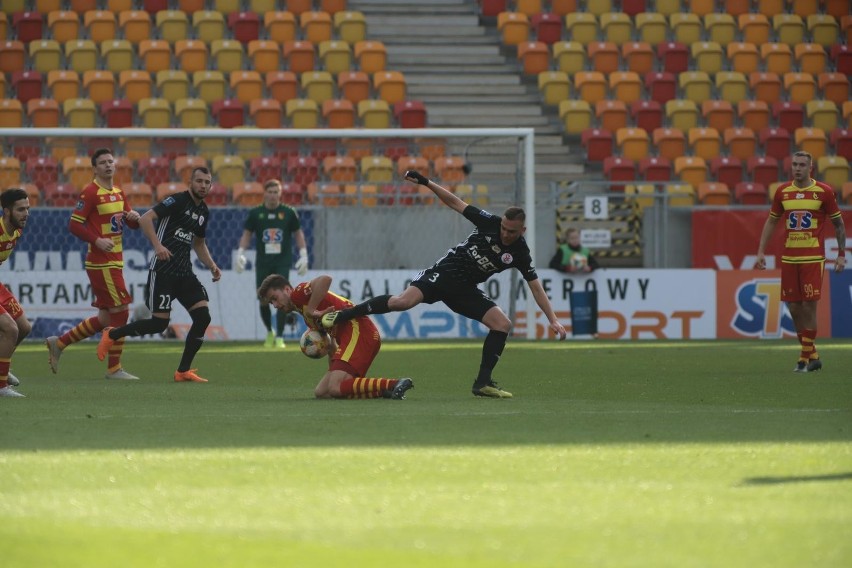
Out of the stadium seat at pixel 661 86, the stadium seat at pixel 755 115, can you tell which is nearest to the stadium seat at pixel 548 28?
the stadium seat at pixel 661 86

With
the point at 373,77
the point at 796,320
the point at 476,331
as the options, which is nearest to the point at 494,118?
the point at 373,77

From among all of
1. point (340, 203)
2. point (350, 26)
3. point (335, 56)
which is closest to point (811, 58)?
point (350, 26)

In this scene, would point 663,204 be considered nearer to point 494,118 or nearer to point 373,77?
point 494,118

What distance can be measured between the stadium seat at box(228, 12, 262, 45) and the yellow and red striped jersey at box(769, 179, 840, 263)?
14.7 m

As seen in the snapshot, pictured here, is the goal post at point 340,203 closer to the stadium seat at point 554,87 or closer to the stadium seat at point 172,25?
the stadium seat at point 554,87

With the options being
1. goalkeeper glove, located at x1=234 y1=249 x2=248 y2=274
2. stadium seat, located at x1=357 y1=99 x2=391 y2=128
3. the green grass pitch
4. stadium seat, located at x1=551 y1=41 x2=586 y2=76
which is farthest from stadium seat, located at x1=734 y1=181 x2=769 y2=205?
the green grass pitch

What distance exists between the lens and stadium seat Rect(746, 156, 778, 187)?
24.8m

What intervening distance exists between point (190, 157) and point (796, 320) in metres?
11.4

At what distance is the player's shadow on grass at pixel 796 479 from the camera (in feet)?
18.5

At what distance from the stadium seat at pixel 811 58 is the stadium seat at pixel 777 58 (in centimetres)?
22

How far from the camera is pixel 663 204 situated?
2280 centimetres

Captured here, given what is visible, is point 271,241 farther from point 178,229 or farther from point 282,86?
point 282,86

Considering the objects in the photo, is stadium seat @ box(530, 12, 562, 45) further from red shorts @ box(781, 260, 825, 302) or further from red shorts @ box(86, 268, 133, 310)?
red shorts @ box(86, 268, 133, 310)

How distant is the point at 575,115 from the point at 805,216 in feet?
39.9
